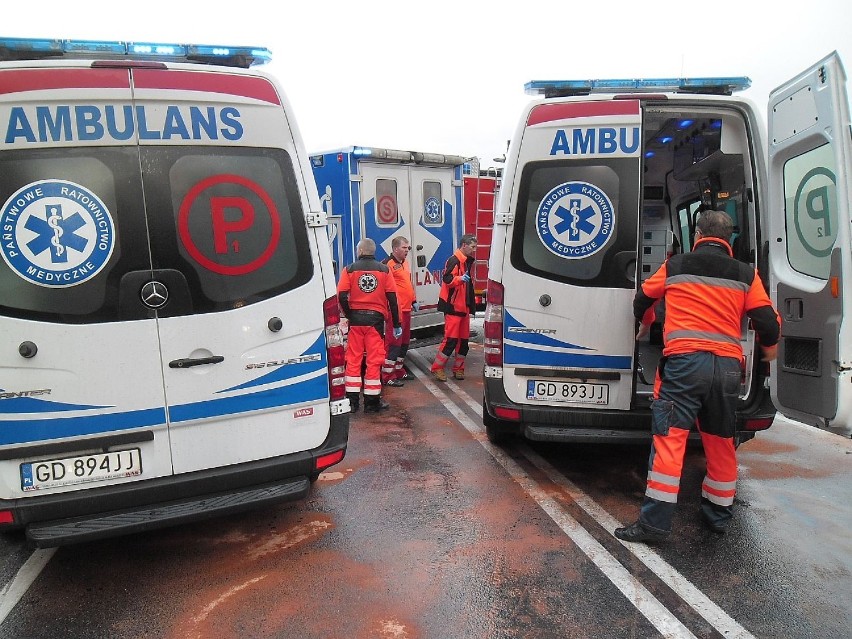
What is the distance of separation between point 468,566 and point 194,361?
1.74m

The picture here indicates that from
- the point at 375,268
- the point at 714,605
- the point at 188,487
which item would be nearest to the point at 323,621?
the point at 188,487

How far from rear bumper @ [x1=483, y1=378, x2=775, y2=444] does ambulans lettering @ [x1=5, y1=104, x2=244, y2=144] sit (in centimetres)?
242

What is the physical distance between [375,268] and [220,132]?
2965 millimetres

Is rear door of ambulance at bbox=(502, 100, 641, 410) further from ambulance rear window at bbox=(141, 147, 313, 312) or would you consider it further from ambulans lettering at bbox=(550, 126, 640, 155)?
ambulance rear window at bbox=(141, 147, 313, 312)

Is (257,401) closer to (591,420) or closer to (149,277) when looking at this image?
(149,277)

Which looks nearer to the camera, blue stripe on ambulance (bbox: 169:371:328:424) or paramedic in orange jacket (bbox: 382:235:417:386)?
blue stripe on ambulance (bbox: 169:371:328:424)

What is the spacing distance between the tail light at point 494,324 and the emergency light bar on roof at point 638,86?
54.1 inches

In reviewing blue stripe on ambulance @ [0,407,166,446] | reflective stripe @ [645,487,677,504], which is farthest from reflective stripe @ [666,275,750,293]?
blue stripe on ambulance @ [0,407,166,446]

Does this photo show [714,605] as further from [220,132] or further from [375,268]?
[375,268]

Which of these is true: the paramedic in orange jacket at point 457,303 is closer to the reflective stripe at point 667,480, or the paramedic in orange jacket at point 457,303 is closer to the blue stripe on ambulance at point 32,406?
the reflective stripe at point 667,480

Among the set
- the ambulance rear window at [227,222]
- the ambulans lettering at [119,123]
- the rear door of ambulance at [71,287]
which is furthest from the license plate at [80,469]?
the ambulans lettering at [119,123]

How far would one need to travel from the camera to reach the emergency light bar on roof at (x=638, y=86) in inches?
165

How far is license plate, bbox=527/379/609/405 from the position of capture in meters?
4.10

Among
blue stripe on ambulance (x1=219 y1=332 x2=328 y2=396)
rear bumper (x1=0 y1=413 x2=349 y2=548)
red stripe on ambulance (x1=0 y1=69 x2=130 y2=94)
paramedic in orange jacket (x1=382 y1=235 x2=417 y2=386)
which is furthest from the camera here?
paramedic in orange jacket (x1=382 y1=235 x2=417 y2=386)
